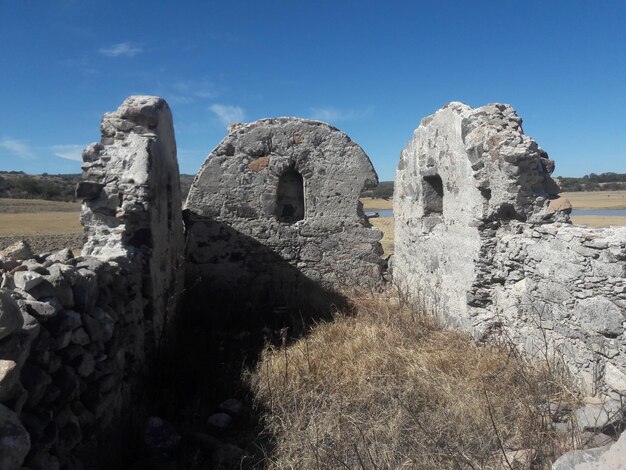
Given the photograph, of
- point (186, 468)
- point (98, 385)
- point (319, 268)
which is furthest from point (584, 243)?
point (319, 268)

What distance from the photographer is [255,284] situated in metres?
7.23

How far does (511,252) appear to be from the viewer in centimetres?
457

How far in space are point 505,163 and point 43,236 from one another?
63.3 feet

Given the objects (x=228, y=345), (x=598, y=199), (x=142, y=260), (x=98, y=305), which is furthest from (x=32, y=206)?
(x=598, y=199)

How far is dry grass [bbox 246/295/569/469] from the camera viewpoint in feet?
9.89

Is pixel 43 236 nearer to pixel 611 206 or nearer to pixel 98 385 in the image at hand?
pixel 98 385

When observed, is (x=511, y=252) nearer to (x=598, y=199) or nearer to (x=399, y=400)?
(x=399, y=400)

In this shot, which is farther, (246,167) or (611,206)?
(611,206)

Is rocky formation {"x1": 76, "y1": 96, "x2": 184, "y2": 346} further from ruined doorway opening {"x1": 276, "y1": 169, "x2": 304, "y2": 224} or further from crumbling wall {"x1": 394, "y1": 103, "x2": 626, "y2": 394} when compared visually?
crumbling wall {"x1": 394, "y1": 103, "x2": 626, "y2": 394}

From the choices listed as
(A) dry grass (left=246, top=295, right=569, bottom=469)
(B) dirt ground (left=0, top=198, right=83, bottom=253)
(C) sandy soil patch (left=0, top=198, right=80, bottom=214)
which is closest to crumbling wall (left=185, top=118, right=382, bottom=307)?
(A) dry grass (left=246, top=295, right=569, bottom=469)

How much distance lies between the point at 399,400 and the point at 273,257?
13.0 ft

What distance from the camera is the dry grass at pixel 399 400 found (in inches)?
119

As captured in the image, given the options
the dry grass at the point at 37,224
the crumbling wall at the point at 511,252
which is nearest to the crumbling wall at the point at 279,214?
the crumbling wall at the point at 511,252

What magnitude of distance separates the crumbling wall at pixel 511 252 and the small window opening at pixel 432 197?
0.04ft
